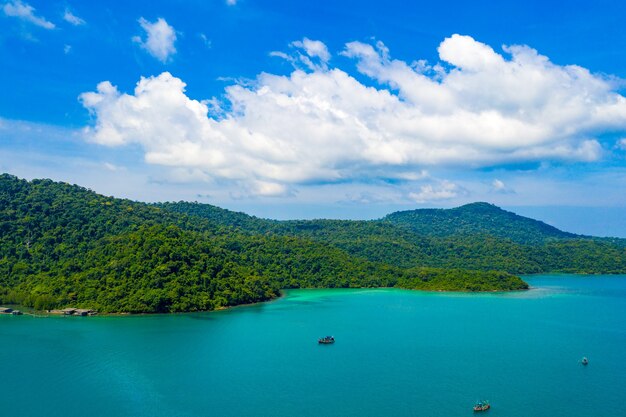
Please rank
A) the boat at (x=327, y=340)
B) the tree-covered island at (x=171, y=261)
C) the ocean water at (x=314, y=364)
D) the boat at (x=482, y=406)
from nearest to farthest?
the boat at (x=482, y=406), the ocean water at (x=314, y=364), the boat at (x=327, y=340), the tree-covered island at (x=171, y=261)

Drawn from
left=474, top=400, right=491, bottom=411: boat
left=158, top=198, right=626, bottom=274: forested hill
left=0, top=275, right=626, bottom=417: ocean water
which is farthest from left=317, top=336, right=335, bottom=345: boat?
left=158, top=198, right=626, bottom=274: forested hill

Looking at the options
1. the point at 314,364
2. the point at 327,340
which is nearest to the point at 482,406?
the point at 314,364

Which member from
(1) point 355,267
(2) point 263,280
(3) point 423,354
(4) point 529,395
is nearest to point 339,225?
(1) point 355,267

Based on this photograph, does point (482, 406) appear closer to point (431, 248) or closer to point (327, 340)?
point (327, 340)

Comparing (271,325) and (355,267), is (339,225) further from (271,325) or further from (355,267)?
(271,325)

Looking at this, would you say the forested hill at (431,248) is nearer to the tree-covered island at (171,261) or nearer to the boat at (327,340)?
the tree-covered island at (171,261)

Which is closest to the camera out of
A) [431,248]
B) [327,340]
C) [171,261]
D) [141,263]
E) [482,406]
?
[482,406]

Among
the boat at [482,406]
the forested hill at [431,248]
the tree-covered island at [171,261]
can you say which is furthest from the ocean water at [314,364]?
the forested hill at [431,248]
